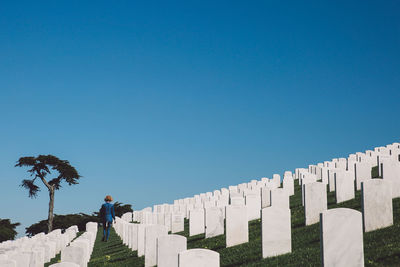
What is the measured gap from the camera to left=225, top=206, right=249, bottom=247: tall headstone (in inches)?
413

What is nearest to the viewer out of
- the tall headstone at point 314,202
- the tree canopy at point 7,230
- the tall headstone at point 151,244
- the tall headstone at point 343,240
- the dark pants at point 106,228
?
the tall headstone at point 343,240

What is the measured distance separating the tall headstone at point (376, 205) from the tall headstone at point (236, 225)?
2847 millimetres

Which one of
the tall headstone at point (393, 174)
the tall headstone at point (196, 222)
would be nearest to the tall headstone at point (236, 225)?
the tall headstone at point (196, 222)

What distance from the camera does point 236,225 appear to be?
10539 mm

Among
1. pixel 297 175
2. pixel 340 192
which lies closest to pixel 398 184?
pixel 340 192

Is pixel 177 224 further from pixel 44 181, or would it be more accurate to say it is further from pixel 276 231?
pixel 44 181

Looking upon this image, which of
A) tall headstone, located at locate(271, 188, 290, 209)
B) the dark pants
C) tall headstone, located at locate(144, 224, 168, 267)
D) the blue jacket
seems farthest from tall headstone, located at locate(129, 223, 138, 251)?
the dark pants

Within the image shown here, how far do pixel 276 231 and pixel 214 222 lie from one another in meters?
4.62

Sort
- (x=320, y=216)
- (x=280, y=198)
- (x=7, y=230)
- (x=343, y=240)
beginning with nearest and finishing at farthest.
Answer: (x=343, y=240) → (x=320, y=216) → (x=280, y=198) → (x=7, y=230)

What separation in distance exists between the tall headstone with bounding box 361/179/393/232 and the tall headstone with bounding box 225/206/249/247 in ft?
A: 9.34

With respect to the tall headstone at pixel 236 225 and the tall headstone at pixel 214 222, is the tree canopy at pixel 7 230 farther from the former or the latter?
the tall headstone at pixel 236 225


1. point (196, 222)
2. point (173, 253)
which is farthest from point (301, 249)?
point (196, 222)

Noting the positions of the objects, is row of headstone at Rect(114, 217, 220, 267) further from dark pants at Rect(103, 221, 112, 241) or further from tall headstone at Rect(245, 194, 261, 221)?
dark pants at Rect(103, 221, 112, 241)

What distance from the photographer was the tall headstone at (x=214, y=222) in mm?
12711
